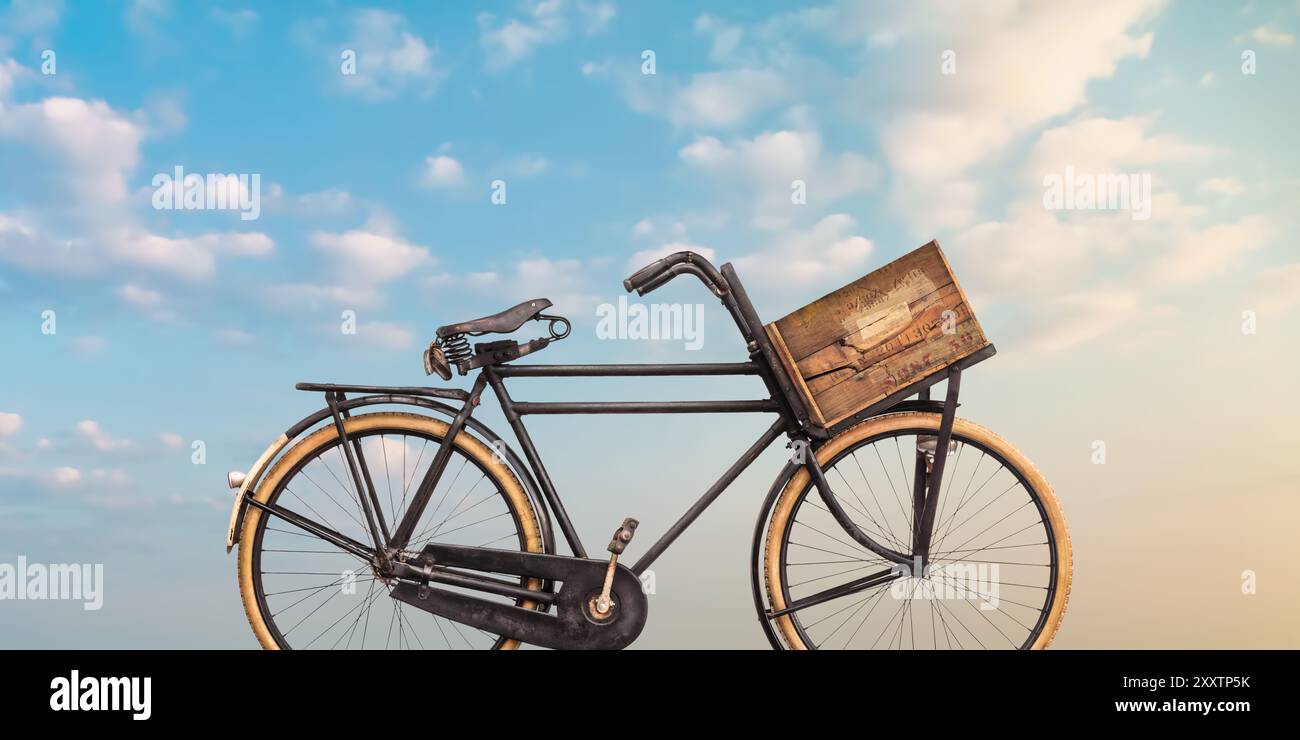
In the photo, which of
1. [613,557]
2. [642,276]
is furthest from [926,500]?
[642,276]

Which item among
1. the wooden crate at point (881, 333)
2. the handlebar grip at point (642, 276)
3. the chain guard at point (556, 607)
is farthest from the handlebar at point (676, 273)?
the chain guard at point (556, 607)

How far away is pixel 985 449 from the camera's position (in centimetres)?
458

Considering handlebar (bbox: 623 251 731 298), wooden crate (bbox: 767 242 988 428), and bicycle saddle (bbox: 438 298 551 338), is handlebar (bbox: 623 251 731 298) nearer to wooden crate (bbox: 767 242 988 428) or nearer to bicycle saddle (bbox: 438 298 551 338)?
wooden crate (bbox: 767 242 988 428)

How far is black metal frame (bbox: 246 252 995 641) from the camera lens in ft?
14.3

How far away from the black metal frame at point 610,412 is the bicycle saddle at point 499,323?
18 cm

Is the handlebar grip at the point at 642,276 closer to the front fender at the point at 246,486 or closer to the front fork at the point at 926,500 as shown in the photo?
the front fork at the point at 926,500

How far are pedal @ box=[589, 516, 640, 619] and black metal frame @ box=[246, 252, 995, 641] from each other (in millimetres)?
102

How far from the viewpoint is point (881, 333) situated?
14.2 ft

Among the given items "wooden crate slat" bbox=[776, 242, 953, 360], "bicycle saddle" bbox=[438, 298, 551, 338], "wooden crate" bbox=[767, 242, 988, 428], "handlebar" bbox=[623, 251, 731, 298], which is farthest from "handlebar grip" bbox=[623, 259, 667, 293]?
"wooden crate slat" bbox=[776, 242, 953, 360]
